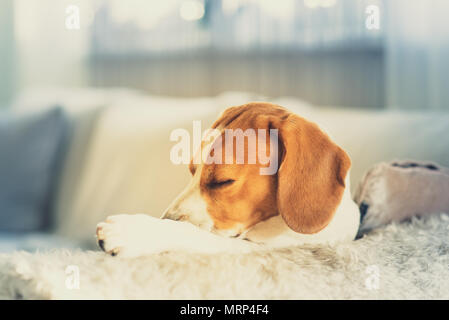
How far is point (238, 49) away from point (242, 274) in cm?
66

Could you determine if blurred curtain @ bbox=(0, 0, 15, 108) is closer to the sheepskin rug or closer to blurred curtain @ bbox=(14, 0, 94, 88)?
blurred curtain @ bbox=(14, 0, 94, 88)

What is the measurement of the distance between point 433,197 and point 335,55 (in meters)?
0.44

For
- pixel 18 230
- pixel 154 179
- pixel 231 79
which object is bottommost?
pixel 18 230

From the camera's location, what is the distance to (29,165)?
86 centimetres

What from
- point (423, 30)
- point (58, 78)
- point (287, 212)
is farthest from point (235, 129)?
point (58, 78)

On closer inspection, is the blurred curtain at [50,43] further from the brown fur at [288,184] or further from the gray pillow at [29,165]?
the brown fur at [288,184]

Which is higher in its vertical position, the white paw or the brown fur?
the brown fur

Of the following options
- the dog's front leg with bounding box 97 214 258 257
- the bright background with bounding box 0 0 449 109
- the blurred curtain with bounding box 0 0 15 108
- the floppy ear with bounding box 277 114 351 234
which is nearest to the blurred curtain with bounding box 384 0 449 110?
the bright background with bounding box 0 0 449 109

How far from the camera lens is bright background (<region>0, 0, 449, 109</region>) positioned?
0.77 m

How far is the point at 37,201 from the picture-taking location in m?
0.78

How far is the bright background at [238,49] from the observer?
2.52ft

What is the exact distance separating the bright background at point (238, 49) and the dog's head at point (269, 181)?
0.95 feet

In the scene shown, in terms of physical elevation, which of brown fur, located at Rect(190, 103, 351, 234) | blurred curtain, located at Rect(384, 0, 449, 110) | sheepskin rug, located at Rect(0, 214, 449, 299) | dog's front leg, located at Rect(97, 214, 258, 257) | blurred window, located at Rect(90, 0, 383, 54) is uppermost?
blurred window, located at Rect(90, 0, 383, 54)
